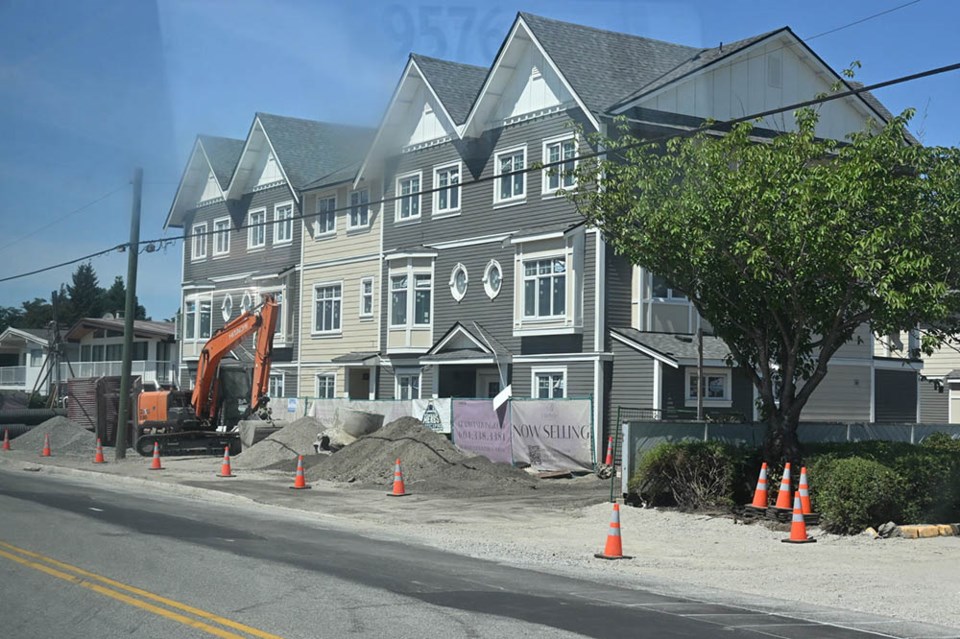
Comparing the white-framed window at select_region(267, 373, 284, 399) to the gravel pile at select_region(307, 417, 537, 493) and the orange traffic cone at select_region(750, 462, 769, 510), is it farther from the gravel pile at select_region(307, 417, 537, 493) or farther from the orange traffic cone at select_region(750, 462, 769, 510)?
the orange traffic cone at select_region(750, 462, 769, 510)

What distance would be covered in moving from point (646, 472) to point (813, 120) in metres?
6.76

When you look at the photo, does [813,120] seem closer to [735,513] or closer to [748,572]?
[735,513]

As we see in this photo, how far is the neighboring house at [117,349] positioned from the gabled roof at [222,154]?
10984 mm

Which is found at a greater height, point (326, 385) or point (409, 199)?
point (409, 199)

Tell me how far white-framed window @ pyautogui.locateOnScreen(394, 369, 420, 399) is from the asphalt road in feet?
68.4

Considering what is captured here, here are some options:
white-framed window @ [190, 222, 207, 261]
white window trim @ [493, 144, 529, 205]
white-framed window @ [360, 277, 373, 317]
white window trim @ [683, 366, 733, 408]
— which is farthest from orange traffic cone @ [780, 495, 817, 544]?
white-framed window @ [190, 222, 207, 261]

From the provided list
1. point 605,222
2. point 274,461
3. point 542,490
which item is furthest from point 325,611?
point 274,461

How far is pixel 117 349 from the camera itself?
235 ft

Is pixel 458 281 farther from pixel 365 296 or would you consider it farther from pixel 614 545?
pixel 614 545

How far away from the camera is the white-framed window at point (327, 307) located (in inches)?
1654

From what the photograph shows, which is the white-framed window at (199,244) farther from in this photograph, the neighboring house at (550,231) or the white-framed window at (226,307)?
the neighboring house at (550,231)

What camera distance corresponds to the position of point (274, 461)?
31.9 m

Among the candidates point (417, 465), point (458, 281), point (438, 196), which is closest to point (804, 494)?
point (417, 465)

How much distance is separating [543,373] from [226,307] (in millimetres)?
20210
